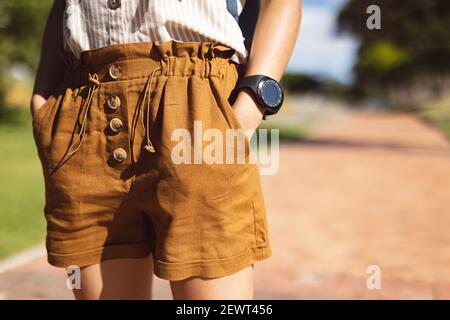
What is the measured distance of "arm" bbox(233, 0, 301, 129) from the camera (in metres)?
1.33

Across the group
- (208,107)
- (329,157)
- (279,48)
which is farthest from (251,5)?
(329,157)

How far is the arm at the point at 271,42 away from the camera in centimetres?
133

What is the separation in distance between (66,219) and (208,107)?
1.52 ft

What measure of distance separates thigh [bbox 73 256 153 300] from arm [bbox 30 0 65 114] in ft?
1.70

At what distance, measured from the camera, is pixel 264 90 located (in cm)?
131

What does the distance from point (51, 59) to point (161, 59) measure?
492mm

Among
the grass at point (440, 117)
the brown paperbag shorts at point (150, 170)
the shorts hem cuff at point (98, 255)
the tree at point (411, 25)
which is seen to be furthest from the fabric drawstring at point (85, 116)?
the grass at point (440, 117)

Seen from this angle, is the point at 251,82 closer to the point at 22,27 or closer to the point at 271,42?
the point at 271,42

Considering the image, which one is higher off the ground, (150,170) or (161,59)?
(161,59)

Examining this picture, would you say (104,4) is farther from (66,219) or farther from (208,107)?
(66,219)
